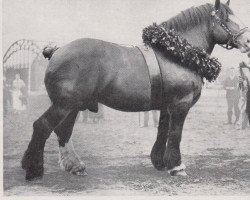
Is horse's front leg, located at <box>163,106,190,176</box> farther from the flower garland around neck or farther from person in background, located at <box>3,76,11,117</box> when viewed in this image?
person in background, located at <box>3,76,11,117</box>

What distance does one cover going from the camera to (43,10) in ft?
13.7

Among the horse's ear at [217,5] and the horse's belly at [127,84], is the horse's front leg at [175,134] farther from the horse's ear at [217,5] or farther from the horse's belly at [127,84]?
the horse's ear at [217,5]

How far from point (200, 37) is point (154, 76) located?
0.63 meters

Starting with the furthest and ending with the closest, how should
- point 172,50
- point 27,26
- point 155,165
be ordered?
point 27,26
point 155,165
point 172,50

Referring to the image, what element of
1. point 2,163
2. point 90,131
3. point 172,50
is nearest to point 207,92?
point 172,50

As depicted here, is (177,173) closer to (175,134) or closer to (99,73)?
(175,134)

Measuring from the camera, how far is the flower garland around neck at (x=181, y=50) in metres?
3.57

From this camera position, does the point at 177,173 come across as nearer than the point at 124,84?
No

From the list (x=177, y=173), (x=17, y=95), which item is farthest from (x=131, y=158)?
(x=17, y=95)

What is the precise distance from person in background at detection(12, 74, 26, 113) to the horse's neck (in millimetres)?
1807

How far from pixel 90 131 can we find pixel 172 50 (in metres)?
1.20

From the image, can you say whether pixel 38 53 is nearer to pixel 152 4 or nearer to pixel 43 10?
pixel 43 10

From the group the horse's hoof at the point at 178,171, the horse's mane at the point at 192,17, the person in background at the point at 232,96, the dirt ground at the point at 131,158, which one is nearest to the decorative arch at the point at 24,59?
the dirt ground at the point at 131,158

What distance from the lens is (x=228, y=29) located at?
12.3 feet
